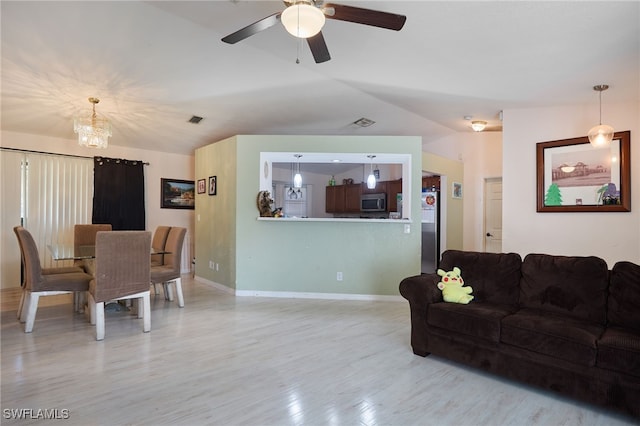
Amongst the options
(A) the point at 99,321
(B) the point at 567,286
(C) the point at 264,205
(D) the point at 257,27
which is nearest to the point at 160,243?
(C) the point at 264,205

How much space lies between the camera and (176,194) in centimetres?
652

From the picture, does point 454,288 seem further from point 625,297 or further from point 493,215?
point 493,215

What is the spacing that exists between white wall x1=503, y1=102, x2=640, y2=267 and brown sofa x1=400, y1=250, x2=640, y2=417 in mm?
1631

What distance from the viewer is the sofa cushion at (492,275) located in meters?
2.83

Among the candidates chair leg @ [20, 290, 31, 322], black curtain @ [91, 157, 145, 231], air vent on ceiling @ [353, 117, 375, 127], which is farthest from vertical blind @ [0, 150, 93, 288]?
air vent on ceiling @ [353, 117, 375, 127]

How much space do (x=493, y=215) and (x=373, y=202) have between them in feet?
7.59

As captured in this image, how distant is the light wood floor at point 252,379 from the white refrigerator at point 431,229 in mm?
2975

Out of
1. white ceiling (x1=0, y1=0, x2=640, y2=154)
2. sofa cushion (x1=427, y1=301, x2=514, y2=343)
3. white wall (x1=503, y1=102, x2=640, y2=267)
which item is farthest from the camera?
white wall (x1=503, y1=102, x2=640, y2=267)

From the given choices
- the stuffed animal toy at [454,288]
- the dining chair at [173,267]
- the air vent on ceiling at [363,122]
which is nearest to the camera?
the stuffed animal toy at [454,288]

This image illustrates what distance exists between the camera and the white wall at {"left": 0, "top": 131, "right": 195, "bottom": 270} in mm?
5117

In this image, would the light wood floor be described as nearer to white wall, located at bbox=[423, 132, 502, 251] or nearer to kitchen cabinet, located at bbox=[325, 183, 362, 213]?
white wall, located at bbox=[423, 132, 502, 251]

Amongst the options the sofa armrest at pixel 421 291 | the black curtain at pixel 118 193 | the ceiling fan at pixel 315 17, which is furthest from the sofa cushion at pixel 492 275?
the black curtain at pixel 118 193

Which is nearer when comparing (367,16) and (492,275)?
(367,16)

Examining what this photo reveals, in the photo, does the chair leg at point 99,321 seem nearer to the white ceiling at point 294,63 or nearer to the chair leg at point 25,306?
the chair leg at point 25,306
